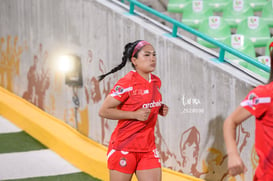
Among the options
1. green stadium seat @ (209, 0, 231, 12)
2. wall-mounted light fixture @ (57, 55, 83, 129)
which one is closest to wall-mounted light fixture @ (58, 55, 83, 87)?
wall-mounted light fixture @ (57, 55, 83, 129)

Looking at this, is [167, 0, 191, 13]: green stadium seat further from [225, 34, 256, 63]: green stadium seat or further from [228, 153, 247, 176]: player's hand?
[228, 153, 247, 176]: player's hand

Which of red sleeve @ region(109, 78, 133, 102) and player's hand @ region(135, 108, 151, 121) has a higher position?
red sleeve @ region(109, 78, 133, 102)

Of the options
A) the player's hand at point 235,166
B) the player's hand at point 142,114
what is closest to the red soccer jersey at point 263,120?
the player's hand at point 235,166

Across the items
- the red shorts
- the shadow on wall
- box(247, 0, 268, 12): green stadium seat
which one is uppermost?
box(247, 0, 268, 12): green stadium seat

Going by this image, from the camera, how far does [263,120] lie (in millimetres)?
3004

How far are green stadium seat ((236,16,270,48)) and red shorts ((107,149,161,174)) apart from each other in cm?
432

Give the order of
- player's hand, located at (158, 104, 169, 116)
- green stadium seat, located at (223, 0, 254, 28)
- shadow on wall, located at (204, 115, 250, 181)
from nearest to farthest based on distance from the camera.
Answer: player's hand, located at (158, 104, 169, 116), shadow on wall, located at (204, 115, 250, 181), green stadium seat, located at (223, 0, 254, 28)

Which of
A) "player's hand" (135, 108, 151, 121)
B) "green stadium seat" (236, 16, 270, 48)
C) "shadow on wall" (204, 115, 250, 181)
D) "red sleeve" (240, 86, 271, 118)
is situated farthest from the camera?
"green stadium seat" (236, 16, 270, 48)

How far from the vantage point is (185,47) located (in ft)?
19.3

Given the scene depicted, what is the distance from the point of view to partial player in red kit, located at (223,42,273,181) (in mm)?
2906

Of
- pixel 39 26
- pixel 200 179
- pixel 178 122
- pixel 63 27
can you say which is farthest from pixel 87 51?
pixel 200 179

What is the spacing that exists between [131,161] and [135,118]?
Answer: 0.33 m

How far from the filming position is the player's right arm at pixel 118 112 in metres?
4.37

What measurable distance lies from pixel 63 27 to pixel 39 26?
2.30ft
